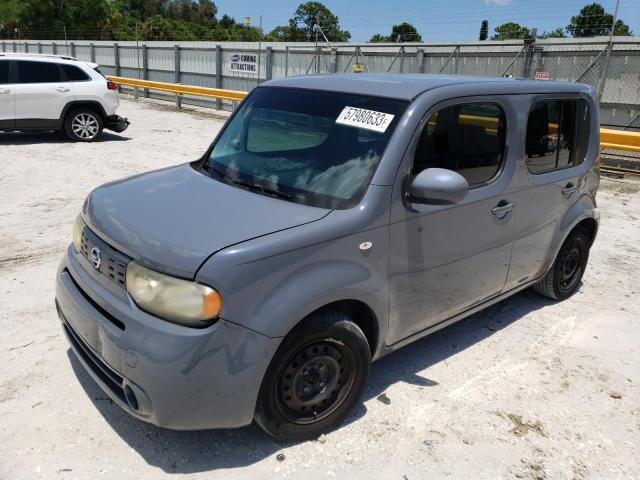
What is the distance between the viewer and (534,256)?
4.14 meters

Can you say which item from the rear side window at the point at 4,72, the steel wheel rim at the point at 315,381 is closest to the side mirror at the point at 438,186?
the steel wheel rim at the point at 315,381

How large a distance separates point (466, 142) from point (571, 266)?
2.12 meters

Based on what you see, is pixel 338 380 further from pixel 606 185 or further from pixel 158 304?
pixel 606 185

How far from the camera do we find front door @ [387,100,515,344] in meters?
3.09

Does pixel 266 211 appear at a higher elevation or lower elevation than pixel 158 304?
higher

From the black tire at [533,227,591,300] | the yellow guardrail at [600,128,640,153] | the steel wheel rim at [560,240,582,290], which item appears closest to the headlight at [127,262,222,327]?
the black tire at [533,227,591,300]

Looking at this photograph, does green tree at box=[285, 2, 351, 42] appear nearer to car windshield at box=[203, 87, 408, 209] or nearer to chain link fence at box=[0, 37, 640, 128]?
chain link fence at box=[0, 37, 640, 128]

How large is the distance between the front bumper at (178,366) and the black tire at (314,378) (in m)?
0.13

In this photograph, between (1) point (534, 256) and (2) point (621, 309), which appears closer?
(1) point (534, 256)

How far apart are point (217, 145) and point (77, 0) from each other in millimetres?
76664

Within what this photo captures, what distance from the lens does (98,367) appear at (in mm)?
2764

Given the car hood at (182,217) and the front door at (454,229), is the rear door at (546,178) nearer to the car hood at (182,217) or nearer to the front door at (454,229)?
the front door at (454,229)

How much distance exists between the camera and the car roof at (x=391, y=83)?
127 inches

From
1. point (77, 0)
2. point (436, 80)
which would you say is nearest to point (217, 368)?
point (436, 80)
